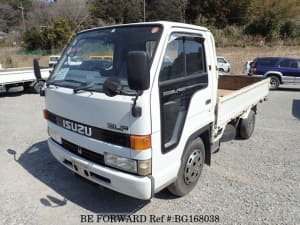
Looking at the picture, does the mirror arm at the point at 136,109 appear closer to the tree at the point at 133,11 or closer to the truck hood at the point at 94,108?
the truck hood at the point at 94,108

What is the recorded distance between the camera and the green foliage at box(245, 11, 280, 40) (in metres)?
27.7

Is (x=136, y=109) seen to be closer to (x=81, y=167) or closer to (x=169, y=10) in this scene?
(x=81, y=167)

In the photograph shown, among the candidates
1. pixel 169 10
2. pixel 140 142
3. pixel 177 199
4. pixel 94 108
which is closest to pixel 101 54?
pixel 94 108

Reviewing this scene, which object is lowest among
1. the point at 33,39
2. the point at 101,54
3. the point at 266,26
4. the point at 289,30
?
the point at 101,54

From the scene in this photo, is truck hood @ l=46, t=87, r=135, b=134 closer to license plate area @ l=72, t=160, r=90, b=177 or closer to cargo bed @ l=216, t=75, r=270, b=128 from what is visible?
license plate area @ l=72, t=160, r=90, b=177

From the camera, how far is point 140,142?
210 centimetres

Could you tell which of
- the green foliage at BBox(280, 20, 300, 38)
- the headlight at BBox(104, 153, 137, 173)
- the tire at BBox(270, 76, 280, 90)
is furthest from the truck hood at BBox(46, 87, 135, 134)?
the green foliage at BBox(280, 20, 300, 38)

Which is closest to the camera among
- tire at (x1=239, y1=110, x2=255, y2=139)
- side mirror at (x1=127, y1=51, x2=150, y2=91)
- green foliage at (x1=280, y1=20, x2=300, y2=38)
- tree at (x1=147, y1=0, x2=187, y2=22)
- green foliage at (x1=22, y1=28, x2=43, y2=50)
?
side mirror at (x1=127, y1=51, x2=150, y2=91)

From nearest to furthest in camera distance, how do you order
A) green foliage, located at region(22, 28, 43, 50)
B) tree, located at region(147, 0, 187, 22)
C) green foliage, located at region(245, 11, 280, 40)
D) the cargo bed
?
the cargo bed < green foliage, located at region(245, 11, 280, 40) < green foliage, located at region(22, 28, 43, 50) < tree, located at region(147, 0, 187, 22)

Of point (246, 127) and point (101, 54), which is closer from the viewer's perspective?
point (101, 54)

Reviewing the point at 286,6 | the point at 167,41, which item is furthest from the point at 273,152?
the point at 286,6

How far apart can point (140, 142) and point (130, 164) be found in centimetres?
27

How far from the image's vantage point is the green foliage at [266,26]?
27.7 meters

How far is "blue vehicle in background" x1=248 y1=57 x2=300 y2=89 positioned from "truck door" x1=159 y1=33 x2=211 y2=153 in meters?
10.6
